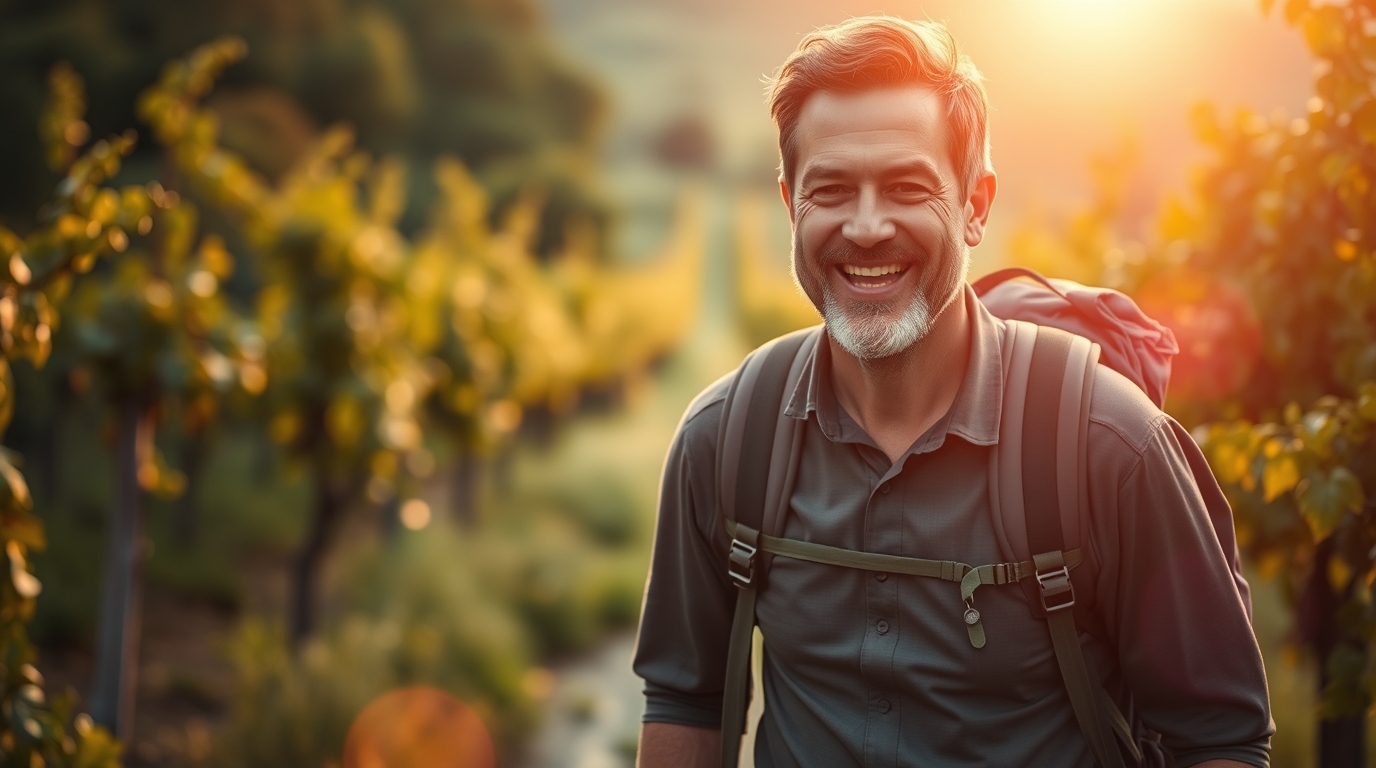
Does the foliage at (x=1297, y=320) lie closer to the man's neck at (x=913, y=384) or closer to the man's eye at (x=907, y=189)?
the man's neck at (x=913, y=384)

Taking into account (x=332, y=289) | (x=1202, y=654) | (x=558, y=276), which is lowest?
(x=1202, y=654)

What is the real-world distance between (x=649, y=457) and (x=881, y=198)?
55.8 ft

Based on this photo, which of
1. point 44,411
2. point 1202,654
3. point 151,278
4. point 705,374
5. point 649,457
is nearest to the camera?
point 1202,654

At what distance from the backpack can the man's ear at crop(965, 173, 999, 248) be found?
0.18m

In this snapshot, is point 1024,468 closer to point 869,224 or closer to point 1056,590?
point 1056,590

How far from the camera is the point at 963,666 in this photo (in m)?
1.77

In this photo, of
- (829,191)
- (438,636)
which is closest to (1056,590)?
(829,191)

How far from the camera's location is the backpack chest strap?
5.71ft

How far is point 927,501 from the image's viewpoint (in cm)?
185

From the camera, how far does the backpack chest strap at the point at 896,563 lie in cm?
174

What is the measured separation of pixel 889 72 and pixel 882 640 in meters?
0.95

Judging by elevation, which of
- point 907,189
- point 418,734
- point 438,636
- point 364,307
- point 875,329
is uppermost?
point 364,307

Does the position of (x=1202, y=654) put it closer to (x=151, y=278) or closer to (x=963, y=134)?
(x=963, y=134)

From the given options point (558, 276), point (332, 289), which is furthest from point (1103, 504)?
point (558, 276)
